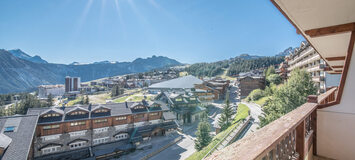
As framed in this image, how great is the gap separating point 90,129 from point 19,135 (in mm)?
6358

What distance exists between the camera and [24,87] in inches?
6132

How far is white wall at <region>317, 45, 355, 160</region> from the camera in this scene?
3.48m

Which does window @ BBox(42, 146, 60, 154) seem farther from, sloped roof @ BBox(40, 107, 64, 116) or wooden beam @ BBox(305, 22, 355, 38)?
wooden beam @ BBox(305, 22, 355, 38)

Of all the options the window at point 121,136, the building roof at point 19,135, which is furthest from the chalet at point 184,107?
the building roof at point 19,135

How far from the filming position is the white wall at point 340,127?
348cm

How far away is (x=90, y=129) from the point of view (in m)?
18.5

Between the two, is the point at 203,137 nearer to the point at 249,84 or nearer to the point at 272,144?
the point at 272,144

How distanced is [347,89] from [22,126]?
22.3 meters

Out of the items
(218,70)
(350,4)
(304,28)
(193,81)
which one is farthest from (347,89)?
(218,70)

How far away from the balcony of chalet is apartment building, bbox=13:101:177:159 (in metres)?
18.6

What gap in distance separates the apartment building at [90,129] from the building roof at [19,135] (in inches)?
9.7

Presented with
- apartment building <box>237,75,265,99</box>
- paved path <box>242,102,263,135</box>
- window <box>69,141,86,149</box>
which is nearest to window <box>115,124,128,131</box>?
window <box>69,141,86,149</box>

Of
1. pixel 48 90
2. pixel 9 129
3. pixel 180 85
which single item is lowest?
pixel 48 90

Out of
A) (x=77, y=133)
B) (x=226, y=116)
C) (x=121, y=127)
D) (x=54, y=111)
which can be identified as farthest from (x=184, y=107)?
(x=54, y=111)
